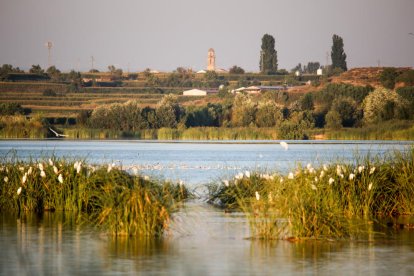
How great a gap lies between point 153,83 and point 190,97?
29.2m

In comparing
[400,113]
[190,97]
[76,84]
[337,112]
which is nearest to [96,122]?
[337,112]

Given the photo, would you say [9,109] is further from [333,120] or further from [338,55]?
[338,55]

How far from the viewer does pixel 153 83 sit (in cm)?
19375

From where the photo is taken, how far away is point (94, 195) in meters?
21.4

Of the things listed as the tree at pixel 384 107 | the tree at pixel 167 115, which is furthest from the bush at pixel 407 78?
the tree at pixel 167 115

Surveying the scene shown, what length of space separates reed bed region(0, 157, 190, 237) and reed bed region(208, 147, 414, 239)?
5.68ft

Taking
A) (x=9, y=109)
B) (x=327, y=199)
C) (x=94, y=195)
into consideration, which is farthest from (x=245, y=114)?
(x=327, y=199)

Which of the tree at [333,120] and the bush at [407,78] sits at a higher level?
the bush at [407,78]

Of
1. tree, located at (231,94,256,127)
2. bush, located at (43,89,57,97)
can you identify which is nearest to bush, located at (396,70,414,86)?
tree, located at (231,94,256,127)

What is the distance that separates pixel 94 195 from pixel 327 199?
213 inches

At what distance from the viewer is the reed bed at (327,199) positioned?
18172 mm

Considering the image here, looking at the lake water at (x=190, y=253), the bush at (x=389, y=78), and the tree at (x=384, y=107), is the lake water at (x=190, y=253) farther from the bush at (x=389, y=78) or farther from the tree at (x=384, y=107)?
the bush at (x=389, y=78)

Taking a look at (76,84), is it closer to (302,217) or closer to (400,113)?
(400,113)

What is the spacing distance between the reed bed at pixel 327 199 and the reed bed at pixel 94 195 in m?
1.73
